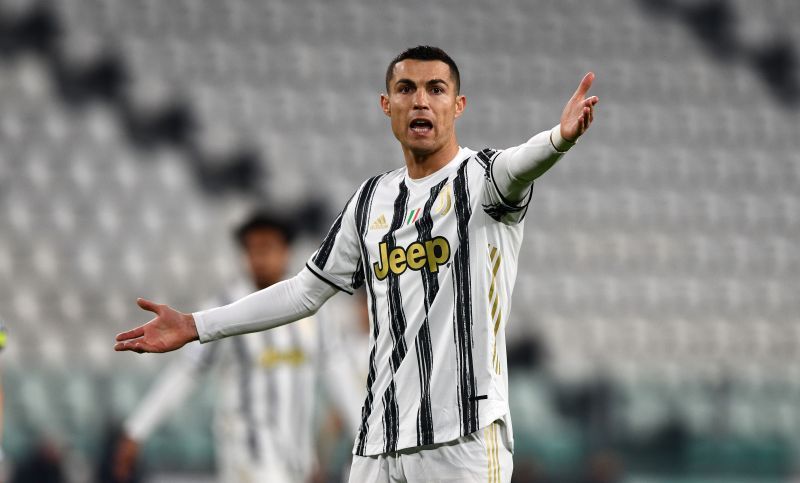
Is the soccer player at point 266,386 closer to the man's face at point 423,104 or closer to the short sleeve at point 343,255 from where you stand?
the short sleeve at point 343,255

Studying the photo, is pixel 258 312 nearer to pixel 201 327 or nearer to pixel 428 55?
pixel 201 327

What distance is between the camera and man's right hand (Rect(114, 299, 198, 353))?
112 inches

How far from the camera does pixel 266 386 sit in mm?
5371

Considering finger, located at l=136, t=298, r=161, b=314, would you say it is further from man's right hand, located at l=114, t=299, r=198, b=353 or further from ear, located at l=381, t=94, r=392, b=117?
ear, located at l=381, t=94, r=392, b=117

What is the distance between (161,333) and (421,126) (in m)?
0.82

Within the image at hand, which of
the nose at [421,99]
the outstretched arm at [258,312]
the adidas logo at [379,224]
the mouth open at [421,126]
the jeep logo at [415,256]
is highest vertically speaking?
the nose at [421,99]

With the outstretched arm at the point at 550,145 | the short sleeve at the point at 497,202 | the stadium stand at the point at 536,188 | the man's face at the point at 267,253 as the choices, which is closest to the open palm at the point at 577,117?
the outstretched arm at the point at 550,145

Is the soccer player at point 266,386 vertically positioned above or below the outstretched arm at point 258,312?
below

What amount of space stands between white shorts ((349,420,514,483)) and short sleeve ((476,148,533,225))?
17.9 inches

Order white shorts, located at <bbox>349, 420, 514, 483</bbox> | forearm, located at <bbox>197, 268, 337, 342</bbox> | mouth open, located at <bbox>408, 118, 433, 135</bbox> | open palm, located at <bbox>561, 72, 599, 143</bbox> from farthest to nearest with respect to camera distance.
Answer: forearm, located at <bbox>197, 268, 337, 342</bbox>, mouth open, located at <bbox>408, 118, 433, 135</bbox>, white shorts, located at <bbox>349, 420, 514, 483</bbox>, open palm, located at <bbox>561, 72, 599, 143</bbox>

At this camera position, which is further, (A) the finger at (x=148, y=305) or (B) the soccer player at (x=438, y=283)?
(A) the finger at (x=148, y=305)

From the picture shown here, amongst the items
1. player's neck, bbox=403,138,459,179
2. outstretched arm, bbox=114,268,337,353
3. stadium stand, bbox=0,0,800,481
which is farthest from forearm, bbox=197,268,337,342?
stadium stand, bbox=0,0,800,481

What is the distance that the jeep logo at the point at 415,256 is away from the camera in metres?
2.63

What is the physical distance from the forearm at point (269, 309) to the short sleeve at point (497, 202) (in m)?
0.56
